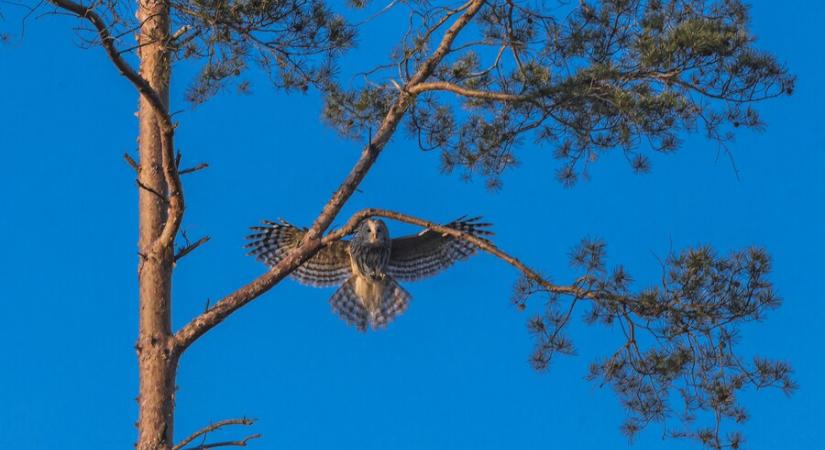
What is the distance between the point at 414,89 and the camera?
660cm

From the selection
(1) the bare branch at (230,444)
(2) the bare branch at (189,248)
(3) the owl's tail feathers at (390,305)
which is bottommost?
(1) the bare branch at (230,444)

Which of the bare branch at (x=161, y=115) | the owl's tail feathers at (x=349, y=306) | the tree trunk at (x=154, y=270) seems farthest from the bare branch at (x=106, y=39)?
the owl's tail feathers at (x=349, y=306)

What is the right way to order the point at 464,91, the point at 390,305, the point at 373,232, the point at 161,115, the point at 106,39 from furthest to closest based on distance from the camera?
the point at 390,305, the point at 373,232, the point at 464,91, the point at 161,115, the point at 106,39

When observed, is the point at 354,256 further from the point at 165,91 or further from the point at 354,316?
the point at 165,91

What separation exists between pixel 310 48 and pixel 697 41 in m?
2.26

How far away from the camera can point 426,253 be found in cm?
902

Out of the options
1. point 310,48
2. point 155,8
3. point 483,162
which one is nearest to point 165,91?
point 155,8

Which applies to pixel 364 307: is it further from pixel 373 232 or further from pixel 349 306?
pixel 373 232

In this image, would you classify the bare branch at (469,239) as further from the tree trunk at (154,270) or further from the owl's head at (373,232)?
the owl's head at (373,232)

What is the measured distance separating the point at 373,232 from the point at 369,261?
405mm

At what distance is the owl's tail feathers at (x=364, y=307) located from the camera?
939 centimetres

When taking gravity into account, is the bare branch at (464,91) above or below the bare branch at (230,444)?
above

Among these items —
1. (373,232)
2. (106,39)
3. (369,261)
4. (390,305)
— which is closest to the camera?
(106,39)

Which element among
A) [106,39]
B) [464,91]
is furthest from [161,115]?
[464,91]
